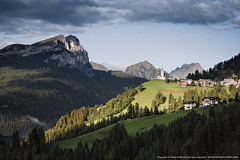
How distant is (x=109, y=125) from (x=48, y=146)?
4233cm

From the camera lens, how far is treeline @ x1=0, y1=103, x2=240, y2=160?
236 ft

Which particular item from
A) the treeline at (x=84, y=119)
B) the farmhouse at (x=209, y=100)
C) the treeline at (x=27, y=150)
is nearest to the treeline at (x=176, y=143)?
the treeline at (x=27, y=150)

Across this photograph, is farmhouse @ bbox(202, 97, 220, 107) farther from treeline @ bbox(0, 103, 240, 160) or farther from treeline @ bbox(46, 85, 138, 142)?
treeline @ bbox(0, 103, 240, 160)

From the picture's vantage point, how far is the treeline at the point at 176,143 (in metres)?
71.9

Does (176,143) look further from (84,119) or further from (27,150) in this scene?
(84,119)

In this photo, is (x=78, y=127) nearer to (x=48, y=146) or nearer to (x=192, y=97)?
(x=48, y=146)

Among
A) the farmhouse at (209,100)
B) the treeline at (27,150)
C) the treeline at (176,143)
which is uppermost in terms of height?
the farmhouse at (209,100)

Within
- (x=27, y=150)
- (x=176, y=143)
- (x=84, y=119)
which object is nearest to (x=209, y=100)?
(x=176, y=143)

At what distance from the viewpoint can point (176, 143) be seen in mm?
75688

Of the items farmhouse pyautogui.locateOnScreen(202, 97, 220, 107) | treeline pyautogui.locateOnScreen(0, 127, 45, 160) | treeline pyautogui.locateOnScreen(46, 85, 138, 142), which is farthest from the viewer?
treeline pyautogui.locateOnScreen(46, 85, 138, 142)

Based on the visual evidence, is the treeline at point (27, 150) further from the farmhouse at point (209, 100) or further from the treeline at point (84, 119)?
the farmhouse at point (209, 100)

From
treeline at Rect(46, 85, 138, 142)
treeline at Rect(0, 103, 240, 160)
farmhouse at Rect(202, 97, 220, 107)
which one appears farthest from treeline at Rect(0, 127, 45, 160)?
farmhouse at Rect(202, 97, 220, 107)

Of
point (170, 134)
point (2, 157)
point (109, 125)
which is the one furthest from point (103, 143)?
point (109, 125)

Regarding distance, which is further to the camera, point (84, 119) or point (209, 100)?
point (84, 119)
